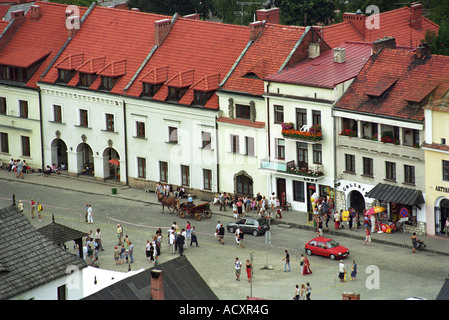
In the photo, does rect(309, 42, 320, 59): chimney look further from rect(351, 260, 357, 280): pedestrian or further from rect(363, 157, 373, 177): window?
rect(351, 260, 357, 280): pedestrian

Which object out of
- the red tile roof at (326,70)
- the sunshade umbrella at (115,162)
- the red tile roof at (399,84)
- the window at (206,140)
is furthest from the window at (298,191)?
the sunshade umbrella at (115,162)

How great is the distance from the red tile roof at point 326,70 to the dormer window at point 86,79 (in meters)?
19.2

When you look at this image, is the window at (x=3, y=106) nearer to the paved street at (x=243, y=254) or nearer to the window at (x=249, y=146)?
the paved street at (x=243, y=254)

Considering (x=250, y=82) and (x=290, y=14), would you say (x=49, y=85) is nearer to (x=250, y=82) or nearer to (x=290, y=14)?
(x=250, y=82)

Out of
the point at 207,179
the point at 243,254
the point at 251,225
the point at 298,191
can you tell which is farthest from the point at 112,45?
the point at 243,254

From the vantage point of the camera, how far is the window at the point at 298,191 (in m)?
101

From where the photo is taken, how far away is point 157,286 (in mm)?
69250

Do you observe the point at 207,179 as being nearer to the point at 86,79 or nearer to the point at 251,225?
the point at 251,225

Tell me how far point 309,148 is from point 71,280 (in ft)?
104

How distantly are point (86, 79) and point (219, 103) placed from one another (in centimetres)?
1466

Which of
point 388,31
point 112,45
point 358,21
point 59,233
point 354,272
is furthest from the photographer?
point 388,31

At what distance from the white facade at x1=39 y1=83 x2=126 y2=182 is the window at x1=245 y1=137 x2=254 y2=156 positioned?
12943 mm

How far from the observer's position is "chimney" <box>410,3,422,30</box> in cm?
11862

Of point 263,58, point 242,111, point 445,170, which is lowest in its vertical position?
point 445,170
